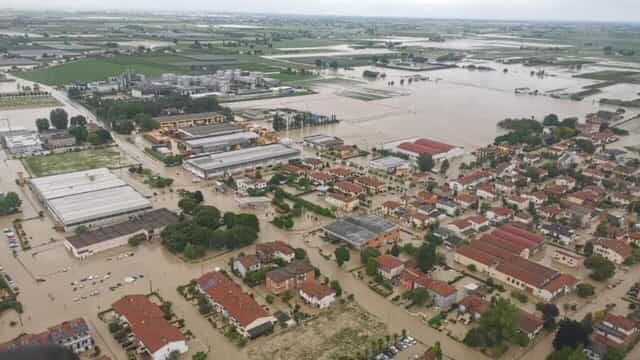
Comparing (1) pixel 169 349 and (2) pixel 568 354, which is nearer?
(2) pixel 568 354

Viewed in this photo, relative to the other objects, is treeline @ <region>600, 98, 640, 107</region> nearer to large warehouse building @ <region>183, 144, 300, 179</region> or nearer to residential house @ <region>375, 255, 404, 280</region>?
large warehouse building @ <region>183, 144, 300, 179</region>

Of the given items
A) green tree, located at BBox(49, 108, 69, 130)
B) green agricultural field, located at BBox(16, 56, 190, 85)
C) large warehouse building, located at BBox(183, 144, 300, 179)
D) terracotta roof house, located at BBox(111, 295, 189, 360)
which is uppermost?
green agricultural field, located at BBox(16, 56, 190, 85)

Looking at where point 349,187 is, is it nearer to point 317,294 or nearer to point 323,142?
point 323,142

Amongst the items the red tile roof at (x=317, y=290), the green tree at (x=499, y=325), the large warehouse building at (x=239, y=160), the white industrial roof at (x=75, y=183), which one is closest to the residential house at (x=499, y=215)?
the green tree at (x=499, y=325)

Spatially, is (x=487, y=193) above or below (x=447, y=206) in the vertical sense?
above

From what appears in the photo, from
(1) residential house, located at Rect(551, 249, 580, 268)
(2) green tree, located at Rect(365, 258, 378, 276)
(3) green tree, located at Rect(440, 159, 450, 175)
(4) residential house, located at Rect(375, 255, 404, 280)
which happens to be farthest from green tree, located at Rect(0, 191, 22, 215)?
(1) residential house, located at Rect(551, 249, 580, 268)

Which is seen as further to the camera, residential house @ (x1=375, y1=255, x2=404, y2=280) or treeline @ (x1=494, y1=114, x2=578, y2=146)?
treeline @ (x1=494, y1=114, x2=578, y2=146)

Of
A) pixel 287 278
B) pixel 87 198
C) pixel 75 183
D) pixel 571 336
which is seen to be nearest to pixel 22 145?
pixel 75 183

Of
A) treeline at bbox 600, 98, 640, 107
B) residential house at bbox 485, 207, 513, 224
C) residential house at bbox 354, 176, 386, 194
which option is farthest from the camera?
treeline at bbox 600, 98, 640, 107
